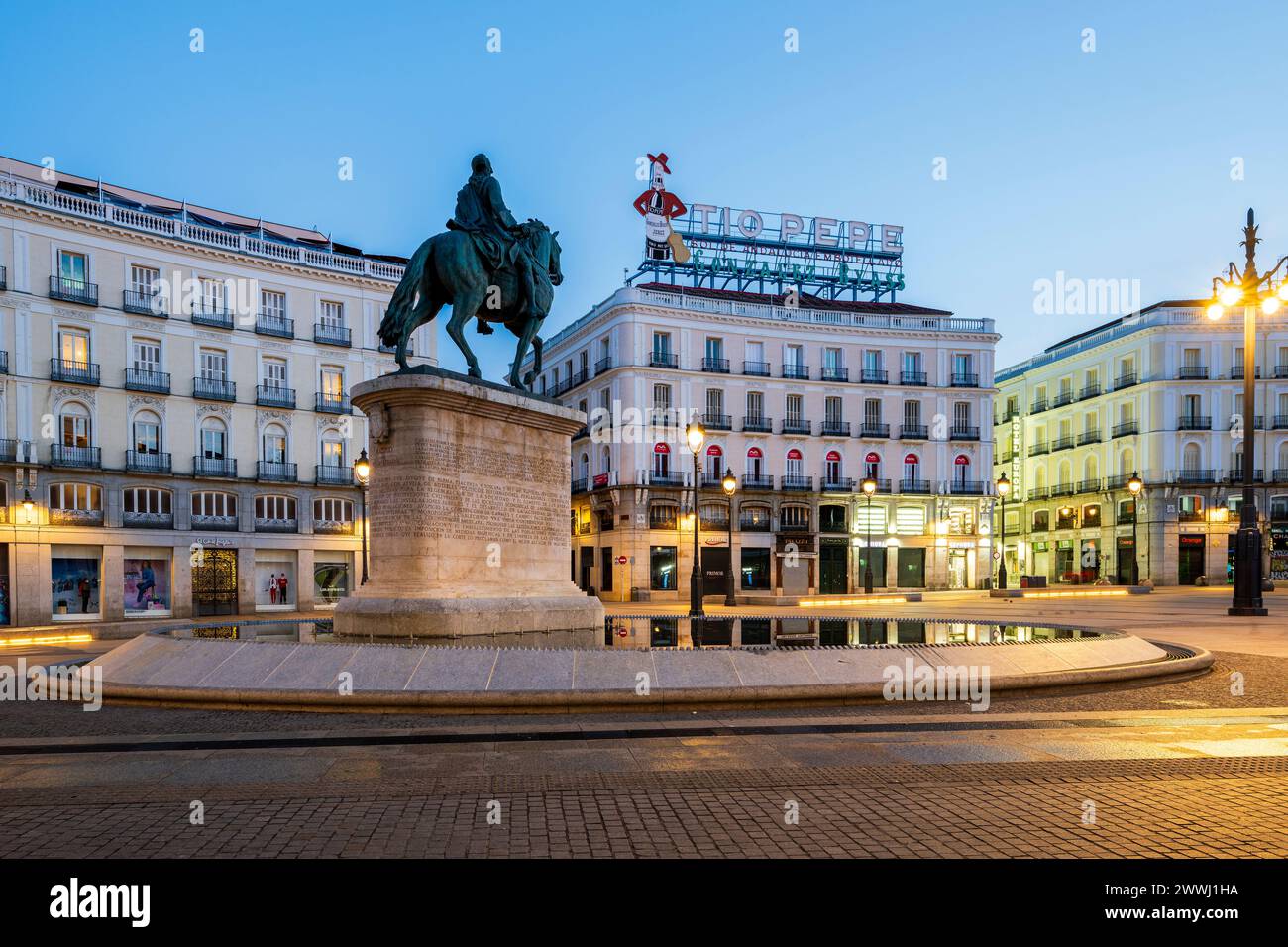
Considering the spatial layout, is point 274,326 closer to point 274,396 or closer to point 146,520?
point 274,396

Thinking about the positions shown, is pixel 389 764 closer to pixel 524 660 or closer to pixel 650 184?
pixel 524 660

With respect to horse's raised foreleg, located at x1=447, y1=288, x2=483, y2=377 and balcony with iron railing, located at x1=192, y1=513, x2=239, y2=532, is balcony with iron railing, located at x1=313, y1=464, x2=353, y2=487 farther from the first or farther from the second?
horse's raised foreleg, located at x1=447, y1=288, x2=483, y2=377

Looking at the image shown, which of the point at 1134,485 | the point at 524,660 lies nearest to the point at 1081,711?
the point at 524,660

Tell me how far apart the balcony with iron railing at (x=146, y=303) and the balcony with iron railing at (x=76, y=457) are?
6.51m

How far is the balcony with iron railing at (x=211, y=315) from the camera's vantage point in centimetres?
4259

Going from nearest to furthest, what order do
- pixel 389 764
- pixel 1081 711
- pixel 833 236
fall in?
pixel 389 764
pixel 1081 711
pixel 833 236

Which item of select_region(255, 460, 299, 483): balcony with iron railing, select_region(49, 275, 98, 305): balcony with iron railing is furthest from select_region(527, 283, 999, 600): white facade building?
select_region(49, 275, 98, 305): balcony with iron railing

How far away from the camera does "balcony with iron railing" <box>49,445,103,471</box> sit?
38.5 metres

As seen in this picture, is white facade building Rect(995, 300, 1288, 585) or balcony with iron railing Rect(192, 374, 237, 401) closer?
balcony with iron railing Rect(192, 374, 237, 401)

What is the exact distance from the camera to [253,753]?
814 cm

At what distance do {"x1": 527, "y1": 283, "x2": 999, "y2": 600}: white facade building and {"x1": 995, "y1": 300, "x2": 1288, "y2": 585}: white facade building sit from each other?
1084cm

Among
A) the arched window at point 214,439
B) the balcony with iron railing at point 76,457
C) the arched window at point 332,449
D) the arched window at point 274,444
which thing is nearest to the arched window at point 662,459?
the arched window at point 332,449

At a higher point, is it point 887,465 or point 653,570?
point 887,465

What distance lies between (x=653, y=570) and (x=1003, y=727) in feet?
152
